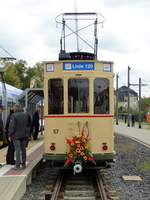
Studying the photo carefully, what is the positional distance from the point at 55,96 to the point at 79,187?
242 cm

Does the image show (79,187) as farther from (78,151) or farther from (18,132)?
(18,132)

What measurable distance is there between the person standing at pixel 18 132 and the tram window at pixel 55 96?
32.0 inches

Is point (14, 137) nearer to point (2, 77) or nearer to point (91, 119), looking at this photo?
point (91, 119)

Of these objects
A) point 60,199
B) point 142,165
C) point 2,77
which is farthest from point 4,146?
point 60,199

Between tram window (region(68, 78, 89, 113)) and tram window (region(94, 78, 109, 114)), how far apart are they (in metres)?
0.23

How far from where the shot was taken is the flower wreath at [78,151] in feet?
43.1

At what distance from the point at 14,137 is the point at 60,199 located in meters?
3.15

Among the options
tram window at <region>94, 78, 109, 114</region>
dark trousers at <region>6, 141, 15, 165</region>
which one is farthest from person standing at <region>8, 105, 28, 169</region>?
tram window at <region>94, 78, 109, 114</region>

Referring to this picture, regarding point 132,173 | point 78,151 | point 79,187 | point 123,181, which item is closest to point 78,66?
point 78,151

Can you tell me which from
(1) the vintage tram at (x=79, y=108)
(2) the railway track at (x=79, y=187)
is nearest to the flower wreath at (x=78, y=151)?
(1) the vintage tram at (x=79, y=108)

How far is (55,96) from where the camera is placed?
13.7 m

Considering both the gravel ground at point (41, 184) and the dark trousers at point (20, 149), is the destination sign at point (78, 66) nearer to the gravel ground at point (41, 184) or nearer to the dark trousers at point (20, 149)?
the dark trousers at point (20, 149)

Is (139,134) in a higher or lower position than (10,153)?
lower

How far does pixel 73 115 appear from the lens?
44.3ft
